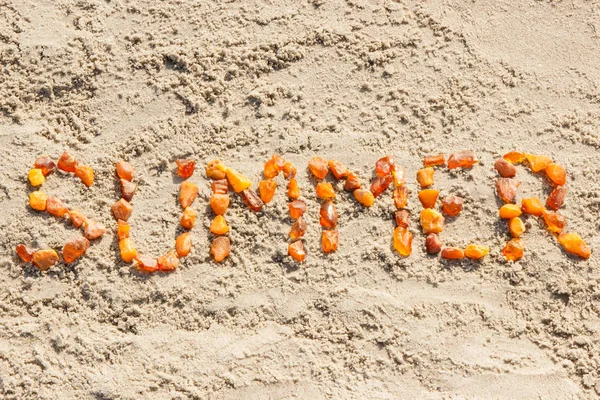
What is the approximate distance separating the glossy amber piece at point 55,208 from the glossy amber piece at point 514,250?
190cm

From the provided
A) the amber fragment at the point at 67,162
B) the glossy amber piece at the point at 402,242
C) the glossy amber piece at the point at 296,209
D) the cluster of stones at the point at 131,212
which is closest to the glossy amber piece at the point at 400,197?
the glossy amber piece at the point at 402,242

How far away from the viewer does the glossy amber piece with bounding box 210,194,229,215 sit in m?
2.97

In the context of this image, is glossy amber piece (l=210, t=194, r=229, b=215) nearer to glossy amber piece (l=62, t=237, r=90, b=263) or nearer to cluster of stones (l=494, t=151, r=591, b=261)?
glossy amber piece (l=62, t=237, r=90, b=263)

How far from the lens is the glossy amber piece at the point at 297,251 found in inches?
114

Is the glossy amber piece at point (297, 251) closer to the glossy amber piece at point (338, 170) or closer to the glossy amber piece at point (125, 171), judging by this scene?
the glossy amber piece at point (338, 170)

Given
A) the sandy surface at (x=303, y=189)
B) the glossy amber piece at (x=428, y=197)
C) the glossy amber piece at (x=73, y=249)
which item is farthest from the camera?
the glossy amber piece at (x=428, y=197)

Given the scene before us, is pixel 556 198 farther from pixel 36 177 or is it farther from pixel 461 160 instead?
pixel 36 177

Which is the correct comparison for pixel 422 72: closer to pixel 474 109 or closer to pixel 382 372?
pixel 474 109

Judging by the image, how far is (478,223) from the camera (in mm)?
2998

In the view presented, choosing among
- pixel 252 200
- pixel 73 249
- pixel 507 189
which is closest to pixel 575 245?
pixel 507 189

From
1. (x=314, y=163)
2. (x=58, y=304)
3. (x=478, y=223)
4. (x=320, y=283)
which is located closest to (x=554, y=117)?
(x=478, y=223)

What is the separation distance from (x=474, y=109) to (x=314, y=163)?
787 mm

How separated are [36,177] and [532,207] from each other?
84.8 inches

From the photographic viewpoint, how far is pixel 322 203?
3.00m
